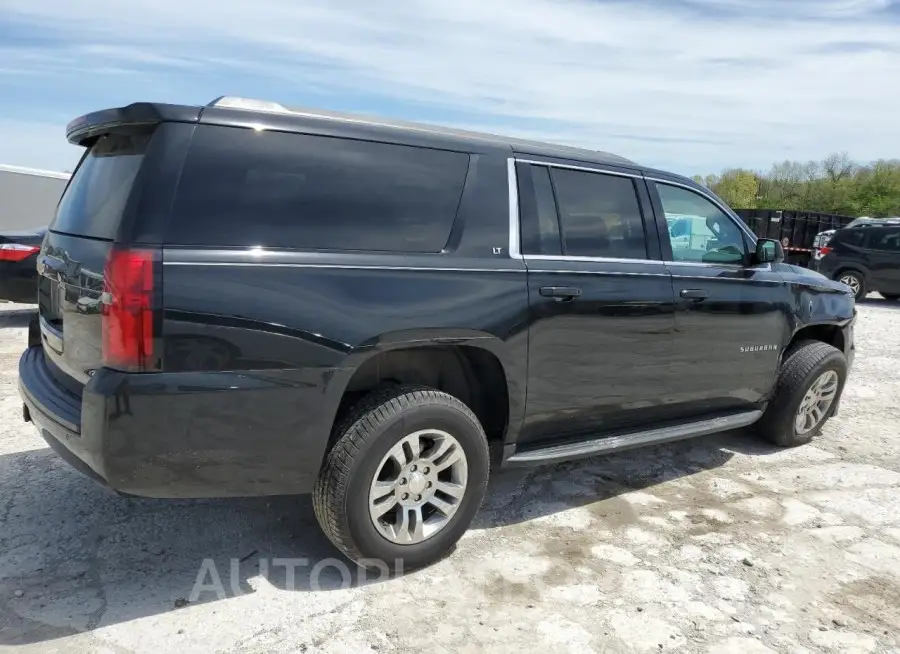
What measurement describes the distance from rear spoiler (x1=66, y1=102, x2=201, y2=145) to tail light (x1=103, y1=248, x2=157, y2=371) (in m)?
0.52

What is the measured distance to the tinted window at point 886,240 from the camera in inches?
586

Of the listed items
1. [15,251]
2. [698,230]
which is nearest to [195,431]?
[698,230]

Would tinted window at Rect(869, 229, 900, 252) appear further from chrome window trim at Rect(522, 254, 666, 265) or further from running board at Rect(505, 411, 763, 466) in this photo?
chrome window trim at Rect(522, 254, 666, 265)

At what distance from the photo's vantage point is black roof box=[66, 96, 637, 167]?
268cm

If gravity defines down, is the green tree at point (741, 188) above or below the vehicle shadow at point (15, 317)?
above

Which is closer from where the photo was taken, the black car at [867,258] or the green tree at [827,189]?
the black car at [867,258]

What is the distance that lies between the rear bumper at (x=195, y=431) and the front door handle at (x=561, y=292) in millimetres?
1182

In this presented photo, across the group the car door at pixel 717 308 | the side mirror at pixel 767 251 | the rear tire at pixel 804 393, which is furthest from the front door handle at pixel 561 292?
the rear tire at pixel 804 393

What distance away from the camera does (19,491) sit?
382 cm

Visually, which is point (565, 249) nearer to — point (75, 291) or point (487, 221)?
point (487, 221)

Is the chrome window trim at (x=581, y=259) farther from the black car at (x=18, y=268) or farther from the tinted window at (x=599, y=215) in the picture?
the black car at (x=18, y=268)

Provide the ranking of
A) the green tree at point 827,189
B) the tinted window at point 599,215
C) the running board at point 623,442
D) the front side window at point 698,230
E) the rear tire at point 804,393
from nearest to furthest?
the running board at point 623,442 → the tinted window at point 599,215 → the front side window at point 698,230 → the rear tire at point 804,393 → the green tree at point 827,189

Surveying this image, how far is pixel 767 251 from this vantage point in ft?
14.9

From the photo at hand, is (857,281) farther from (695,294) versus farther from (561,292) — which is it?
(561,292)
